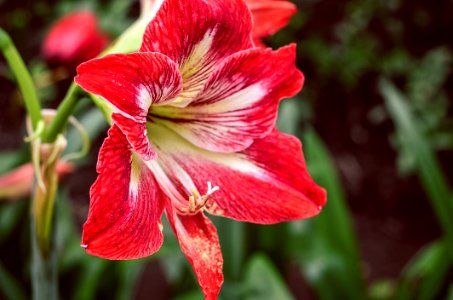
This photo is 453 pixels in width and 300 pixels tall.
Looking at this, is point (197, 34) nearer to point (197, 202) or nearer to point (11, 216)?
point (197, 202)

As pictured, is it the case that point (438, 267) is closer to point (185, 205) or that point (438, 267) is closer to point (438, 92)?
point (185, 205)

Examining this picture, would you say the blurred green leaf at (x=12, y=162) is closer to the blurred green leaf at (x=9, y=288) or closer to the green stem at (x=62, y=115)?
the blurred green leaf at (x=9, y=288)

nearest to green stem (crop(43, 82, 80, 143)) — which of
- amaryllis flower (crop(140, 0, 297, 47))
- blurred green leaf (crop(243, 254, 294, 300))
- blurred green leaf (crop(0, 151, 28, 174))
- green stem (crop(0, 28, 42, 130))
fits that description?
green stem (crop(0, 28, 42, 130))

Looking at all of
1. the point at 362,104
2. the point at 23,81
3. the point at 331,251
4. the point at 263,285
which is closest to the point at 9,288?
the point at 263,285

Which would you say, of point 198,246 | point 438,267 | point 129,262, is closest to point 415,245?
point 438,267

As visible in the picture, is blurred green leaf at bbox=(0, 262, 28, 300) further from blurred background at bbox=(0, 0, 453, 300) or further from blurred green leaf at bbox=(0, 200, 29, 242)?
blurred background at bbox=(0, 0, 453, 300)

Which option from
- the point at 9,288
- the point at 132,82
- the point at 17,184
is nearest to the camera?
the point at 132,82

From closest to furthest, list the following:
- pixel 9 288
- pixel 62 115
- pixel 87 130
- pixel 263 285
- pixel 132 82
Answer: pixel 132 82, pixel 62 115, pixel 263 285, pixel 9 288, pixel 87 130
